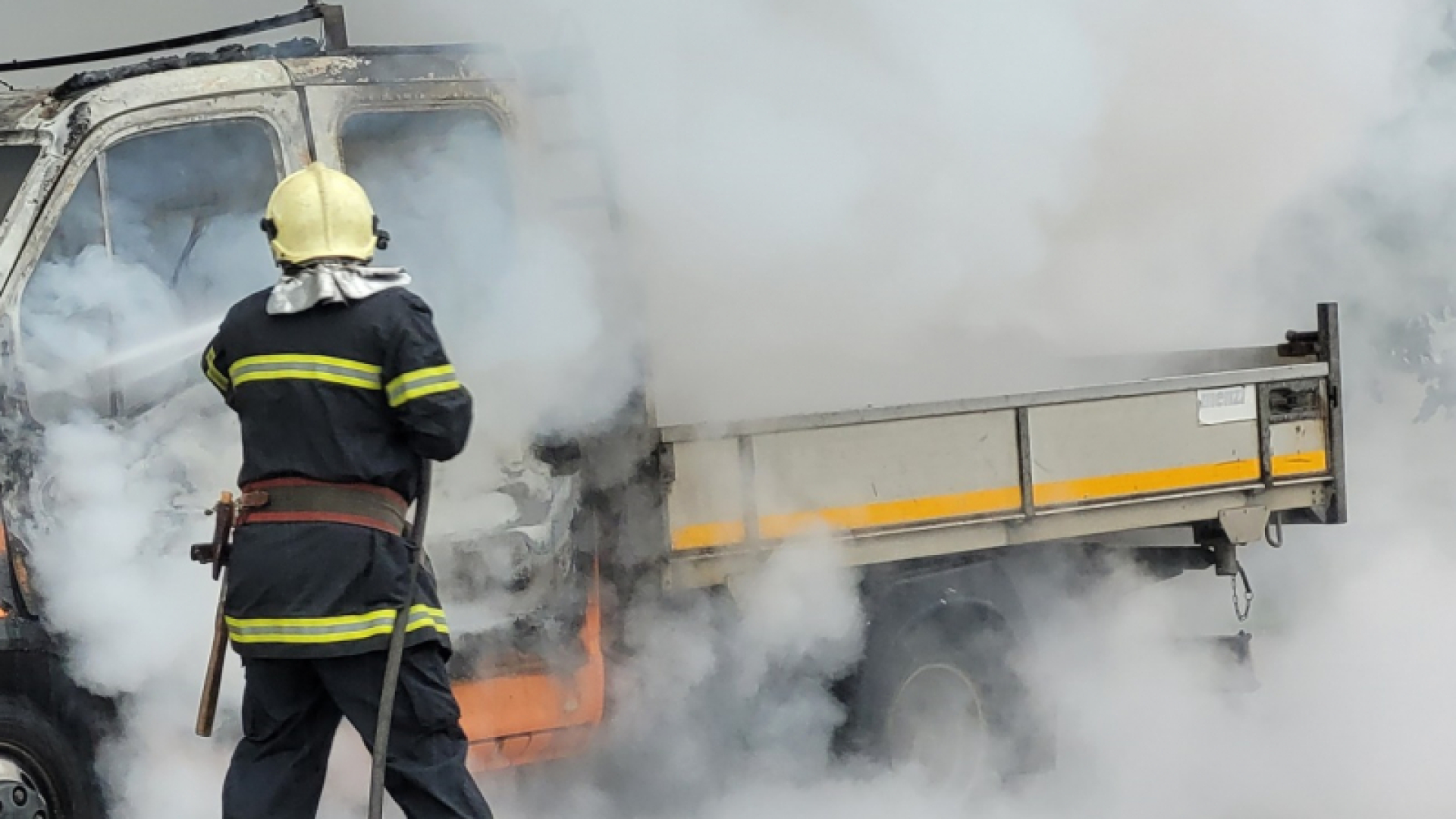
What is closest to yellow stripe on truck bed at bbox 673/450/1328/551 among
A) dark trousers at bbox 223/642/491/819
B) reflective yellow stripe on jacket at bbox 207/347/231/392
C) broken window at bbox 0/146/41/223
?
dark trousers at bbox 223/642/491/819

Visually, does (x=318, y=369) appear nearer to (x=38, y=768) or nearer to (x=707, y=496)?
(x=38, y=768)

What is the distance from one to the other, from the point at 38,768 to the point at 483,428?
1.46 m

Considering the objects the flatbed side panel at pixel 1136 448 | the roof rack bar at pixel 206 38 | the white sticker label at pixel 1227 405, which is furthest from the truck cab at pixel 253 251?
the white sticker label at pixel 1227 405

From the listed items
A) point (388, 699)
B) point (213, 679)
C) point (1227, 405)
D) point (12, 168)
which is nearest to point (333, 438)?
point (388, 699)

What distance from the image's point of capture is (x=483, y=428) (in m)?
5.66

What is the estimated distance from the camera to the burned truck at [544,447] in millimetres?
5133

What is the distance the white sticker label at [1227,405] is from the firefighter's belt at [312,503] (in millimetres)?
3177

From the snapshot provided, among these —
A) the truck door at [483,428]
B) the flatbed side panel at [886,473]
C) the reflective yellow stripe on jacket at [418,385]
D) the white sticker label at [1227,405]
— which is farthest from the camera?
the white sticker label at [1227,405]

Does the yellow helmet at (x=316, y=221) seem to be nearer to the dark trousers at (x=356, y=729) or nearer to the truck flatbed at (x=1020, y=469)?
the dark trousers at (x=356, y=729)

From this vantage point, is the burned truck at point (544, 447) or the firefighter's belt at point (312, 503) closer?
the firefighter's belt at point (312, 503)

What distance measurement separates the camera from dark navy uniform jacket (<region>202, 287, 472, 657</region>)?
175 inches

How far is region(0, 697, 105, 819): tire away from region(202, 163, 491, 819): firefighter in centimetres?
68

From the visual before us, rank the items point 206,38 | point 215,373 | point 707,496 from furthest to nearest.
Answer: point 206,38 < point 707,496 < point 215,373

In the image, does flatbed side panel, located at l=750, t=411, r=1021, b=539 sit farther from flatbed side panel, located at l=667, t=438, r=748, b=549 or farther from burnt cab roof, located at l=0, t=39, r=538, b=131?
burnt cab roof, located at l=0, t=39, r=538, b=131
